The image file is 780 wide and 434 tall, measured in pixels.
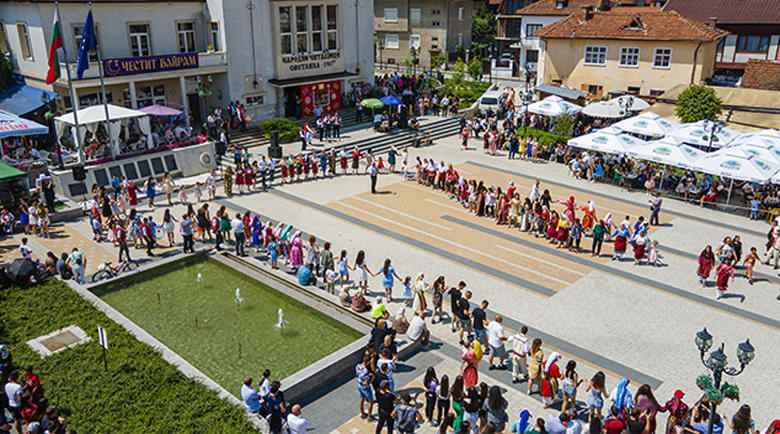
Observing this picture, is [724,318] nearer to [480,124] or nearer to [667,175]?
[667,175]

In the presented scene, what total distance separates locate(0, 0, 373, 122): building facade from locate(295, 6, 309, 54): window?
0.06 m

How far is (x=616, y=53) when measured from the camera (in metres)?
43.0

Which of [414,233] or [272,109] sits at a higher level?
[272,109]

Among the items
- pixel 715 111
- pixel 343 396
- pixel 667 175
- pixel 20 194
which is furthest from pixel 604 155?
pixel 20 194

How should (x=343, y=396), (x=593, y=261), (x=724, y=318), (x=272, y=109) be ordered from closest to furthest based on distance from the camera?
(x=343, y=396) → (x=724, y=318) → (x=593, y=261) → (x=272, y=109)

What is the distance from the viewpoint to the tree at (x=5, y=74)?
32.6m

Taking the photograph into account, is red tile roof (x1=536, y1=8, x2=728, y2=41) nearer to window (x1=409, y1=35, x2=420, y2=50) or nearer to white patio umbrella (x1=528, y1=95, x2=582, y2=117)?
white patio umbrella (x1=528, y1=95, x2=582, y2=117)

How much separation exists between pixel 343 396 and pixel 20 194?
1779 cm

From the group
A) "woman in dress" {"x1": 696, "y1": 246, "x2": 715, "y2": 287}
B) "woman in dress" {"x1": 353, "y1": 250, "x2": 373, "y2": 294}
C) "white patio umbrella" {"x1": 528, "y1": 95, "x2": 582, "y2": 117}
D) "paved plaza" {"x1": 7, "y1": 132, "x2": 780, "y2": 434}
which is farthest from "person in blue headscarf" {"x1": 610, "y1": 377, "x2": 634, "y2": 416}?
"white patio umbrella" {"x1": 528, "y1": 95, "x2": 582, "y2": 117}

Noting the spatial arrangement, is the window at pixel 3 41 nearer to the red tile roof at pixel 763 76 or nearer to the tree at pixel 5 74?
the tree at pixel 5 74

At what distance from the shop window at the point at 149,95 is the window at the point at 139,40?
180 centimetres

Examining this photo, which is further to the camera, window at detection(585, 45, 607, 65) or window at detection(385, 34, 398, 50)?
window at detection(385, 34, 398, 50)

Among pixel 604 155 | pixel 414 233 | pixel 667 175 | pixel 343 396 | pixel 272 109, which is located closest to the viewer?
pixel 343 396

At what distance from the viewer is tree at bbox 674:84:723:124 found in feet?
106
